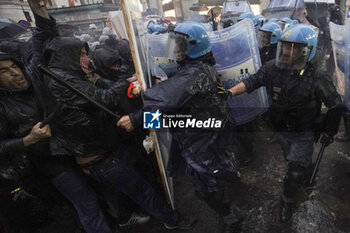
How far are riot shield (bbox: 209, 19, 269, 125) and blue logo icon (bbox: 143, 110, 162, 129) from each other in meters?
1.37

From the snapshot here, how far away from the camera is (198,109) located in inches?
73.6

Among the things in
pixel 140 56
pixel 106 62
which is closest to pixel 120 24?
pixel 106 62

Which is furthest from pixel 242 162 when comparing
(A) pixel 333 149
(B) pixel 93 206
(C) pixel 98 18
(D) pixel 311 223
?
(C) pixel 98 18

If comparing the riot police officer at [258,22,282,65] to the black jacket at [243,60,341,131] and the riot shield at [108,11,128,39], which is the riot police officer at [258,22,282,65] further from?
the riot shield at [108,11,128,39]

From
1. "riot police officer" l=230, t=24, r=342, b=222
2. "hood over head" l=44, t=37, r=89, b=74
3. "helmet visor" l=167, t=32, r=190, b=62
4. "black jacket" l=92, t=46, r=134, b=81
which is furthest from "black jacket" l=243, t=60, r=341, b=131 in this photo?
"hood over head" l=44, t=37, r=89, b=74

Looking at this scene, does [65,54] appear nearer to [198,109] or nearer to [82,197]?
[198,109]

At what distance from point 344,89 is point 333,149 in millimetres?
1337

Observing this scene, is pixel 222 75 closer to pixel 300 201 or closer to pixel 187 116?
pixel 187 116

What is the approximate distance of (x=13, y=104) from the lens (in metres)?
1.90

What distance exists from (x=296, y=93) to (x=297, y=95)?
2 cm

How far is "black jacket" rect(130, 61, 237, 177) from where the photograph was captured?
68.5 inches

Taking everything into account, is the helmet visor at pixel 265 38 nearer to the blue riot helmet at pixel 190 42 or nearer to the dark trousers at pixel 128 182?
the blue riot helmet at pixel 190 42

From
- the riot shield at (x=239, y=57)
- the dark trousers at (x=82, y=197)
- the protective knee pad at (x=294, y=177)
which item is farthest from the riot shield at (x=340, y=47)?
the dark trousers at (x=82, y=197)

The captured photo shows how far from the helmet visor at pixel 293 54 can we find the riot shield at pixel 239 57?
48 centimetres
